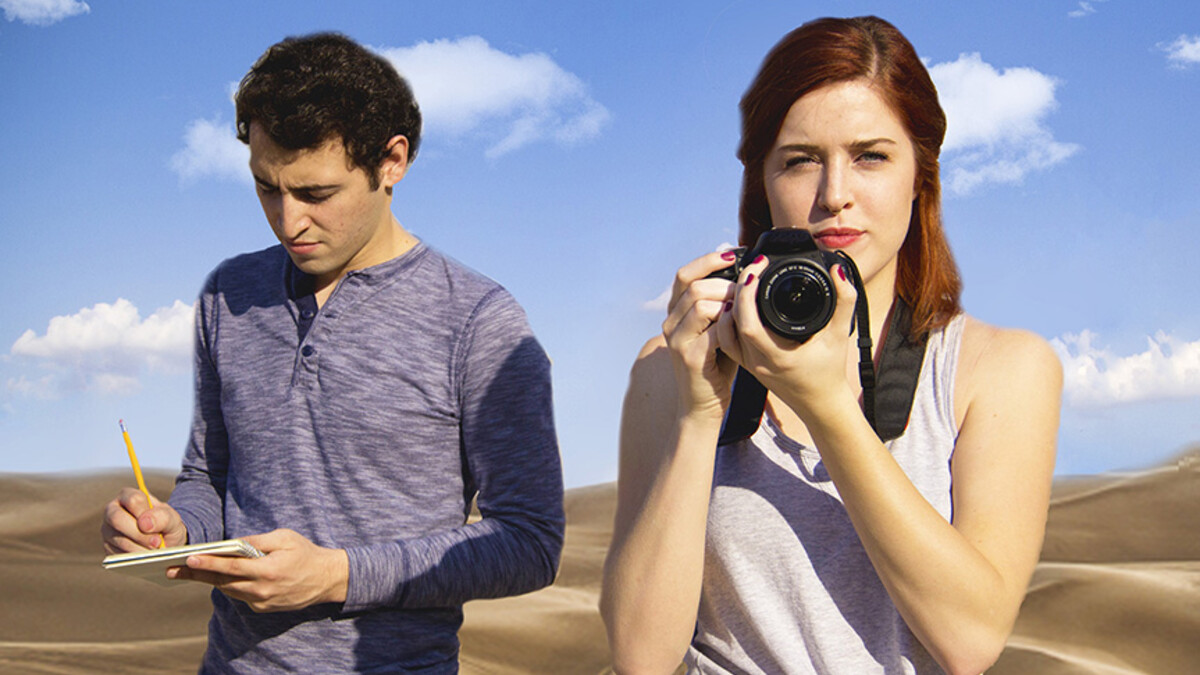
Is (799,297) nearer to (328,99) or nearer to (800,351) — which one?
(800,351)

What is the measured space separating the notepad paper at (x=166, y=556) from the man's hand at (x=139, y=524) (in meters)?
0.15

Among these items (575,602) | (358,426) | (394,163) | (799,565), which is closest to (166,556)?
(358,426)

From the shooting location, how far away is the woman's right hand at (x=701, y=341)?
1789mm

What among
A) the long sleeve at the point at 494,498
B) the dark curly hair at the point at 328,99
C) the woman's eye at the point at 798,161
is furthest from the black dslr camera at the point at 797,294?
the dark curly hair at the point at 328,99

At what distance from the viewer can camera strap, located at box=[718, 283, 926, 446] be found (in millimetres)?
1859

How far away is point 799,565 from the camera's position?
178 centimetres

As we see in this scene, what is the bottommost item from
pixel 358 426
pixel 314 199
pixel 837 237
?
pixel 358 426

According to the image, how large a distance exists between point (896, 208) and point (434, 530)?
4.09ft

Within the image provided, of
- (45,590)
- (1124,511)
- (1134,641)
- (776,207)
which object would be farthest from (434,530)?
(1124,511)

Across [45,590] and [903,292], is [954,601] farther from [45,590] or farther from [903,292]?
[45,590]

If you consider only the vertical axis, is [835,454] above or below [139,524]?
above

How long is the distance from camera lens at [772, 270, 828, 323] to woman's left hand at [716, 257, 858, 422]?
31 millimetres

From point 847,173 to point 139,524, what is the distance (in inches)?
68.9

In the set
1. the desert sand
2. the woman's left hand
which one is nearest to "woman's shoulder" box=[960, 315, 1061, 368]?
the woman's left hand
